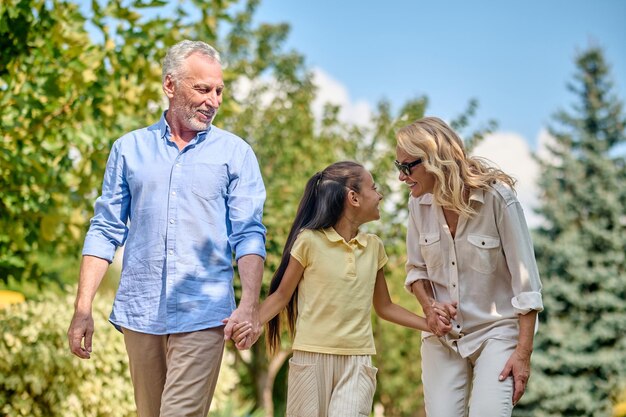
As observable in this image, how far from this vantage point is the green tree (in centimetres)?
2109

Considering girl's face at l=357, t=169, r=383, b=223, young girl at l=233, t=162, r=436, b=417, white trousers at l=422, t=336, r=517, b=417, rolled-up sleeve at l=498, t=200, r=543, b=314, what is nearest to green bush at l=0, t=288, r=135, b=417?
young girl at l=233, t=162, r=436, b=417

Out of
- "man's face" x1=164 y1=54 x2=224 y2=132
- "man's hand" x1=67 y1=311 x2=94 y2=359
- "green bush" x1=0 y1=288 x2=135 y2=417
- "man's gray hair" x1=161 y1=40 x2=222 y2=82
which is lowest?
"green bush" x1=0 y1=288 x2=135 y2=417

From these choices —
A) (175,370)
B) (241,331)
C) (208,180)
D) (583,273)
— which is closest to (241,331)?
(241,331)

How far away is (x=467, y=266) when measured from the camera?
4031 millimetres

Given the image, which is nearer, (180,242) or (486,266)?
(180,242)

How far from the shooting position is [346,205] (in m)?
4.26

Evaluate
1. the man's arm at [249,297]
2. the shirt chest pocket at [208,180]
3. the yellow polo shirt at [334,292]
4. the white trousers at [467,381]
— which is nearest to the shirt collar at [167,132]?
the shirt chest pocket at [208,180]

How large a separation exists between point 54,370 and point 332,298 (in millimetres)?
3929

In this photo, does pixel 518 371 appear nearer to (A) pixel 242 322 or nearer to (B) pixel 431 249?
(B) pixel 431 249

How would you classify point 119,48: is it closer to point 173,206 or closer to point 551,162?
point 173,206

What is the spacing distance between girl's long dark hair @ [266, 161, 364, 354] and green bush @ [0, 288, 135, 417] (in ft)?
11.1

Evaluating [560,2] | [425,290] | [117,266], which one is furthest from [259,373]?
[560,2]

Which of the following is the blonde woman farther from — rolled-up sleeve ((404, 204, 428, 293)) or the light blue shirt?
the light blue shirt

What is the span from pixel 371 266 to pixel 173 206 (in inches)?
38.7
